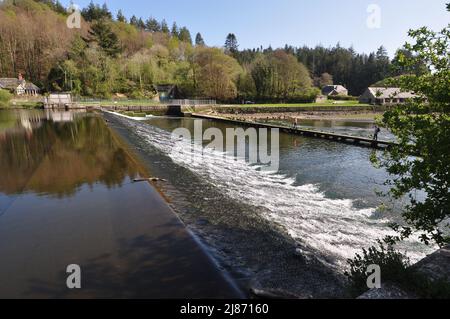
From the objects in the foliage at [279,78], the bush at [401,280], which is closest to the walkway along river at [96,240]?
the bush at [401,280]

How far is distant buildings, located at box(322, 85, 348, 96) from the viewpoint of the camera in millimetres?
103350

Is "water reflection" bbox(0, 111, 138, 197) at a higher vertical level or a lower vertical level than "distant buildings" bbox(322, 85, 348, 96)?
lower

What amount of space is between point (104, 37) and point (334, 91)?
75.8 metres

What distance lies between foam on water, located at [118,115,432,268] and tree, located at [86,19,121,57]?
86.6 metres

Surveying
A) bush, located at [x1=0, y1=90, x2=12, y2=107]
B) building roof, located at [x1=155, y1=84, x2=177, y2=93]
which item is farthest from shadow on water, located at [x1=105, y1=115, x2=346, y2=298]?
building roof, located at [x1=155, y1=84, x2=177, y2=93]

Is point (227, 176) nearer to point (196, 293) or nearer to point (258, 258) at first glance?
point (258, 258)

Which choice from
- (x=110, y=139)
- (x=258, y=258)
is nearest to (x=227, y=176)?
(x=258, y=258)

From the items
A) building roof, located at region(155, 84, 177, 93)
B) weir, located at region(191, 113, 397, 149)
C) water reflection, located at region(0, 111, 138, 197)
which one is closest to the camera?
water reflection, located at region(0, 111, 138, 197)

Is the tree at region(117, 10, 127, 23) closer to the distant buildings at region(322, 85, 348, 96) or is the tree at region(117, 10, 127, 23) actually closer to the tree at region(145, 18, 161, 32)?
the tree at region(145, 18, 161, 32)

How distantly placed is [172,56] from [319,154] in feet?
301

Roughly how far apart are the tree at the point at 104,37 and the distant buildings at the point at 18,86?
22728 millimetres

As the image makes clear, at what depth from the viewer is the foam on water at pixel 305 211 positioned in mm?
8578

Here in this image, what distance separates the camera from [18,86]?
76062 mm
